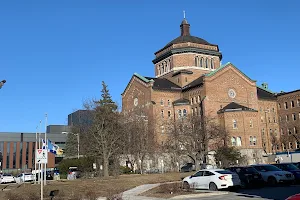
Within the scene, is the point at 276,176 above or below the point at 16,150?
below

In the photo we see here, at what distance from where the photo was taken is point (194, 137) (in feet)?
153

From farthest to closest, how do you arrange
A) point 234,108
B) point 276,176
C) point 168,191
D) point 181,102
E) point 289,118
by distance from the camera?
point 289,118
point 181,102
point 234,108
point 276,176
point 168,191

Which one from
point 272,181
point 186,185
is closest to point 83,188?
point 186,185

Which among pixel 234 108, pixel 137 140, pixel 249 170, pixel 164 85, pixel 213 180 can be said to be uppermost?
pixel 164 85

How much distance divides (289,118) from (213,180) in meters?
60.3

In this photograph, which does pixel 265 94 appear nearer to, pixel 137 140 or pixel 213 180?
pixel 137 140

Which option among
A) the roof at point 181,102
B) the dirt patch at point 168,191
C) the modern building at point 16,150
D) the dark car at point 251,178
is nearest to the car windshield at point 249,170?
the dark car at point 251,178

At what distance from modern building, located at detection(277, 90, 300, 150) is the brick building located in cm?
157

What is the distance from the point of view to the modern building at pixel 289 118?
243ft

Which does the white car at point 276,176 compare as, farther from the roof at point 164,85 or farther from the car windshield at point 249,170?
the roof at point 164,85

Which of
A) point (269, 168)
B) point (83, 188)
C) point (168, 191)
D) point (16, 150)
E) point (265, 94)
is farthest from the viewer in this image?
point (16, 150)

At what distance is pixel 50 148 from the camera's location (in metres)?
35.1

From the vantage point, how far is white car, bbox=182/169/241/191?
21.9m

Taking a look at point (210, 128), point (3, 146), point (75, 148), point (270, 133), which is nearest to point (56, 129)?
point (3, 146)
